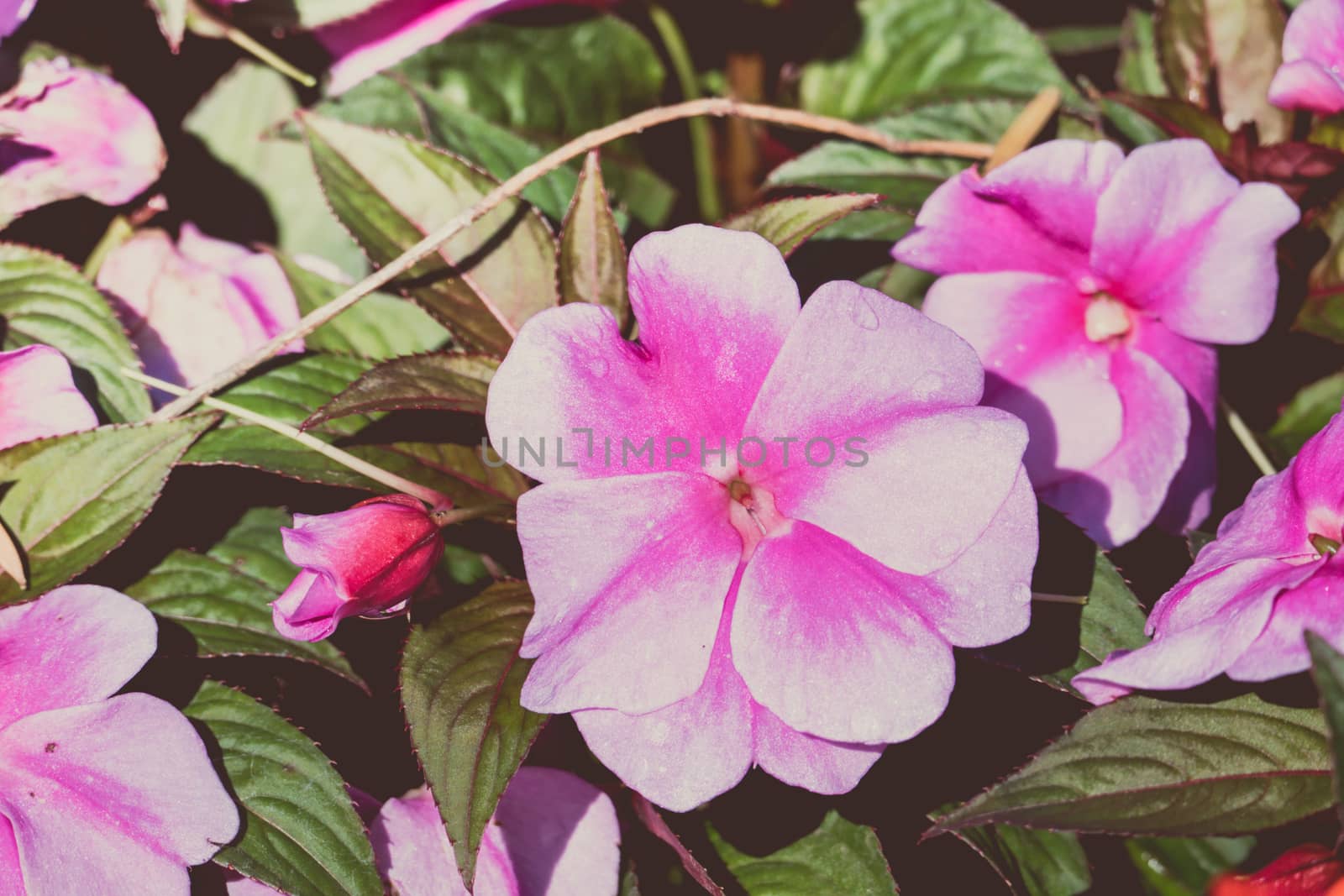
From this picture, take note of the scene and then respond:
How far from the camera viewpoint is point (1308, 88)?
83cm

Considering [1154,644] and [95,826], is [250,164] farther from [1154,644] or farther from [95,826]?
[1154,644]

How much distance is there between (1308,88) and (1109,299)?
0.62 feet

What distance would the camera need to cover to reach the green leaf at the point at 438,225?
86 centimetres

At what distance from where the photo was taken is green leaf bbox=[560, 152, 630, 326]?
2.67ft

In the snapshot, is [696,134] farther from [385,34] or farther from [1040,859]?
[1040,859]

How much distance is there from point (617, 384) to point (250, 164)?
60 centimetres

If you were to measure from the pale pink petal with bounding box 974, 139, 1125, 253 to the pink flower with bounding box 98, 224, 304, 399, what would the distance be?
1.66 ft

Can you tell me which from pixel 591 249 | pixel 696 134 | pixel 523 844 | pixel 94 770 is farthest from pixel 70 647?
pixel 696 134

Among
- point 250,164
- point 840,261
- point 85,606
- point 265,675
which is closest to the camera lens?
point 85,606

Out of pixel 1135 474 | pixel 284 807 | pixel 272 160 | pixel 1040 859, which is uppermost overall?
pixel 272 160

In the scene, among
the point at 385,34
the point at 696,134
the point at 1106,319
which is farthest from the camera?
the point at 696,134

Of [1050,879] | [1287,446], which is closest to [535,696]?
[1050,879]

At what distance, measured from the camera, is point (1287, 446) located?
918 mm

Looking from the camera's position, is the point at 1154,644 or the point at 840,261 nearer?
the point at 1154,644
